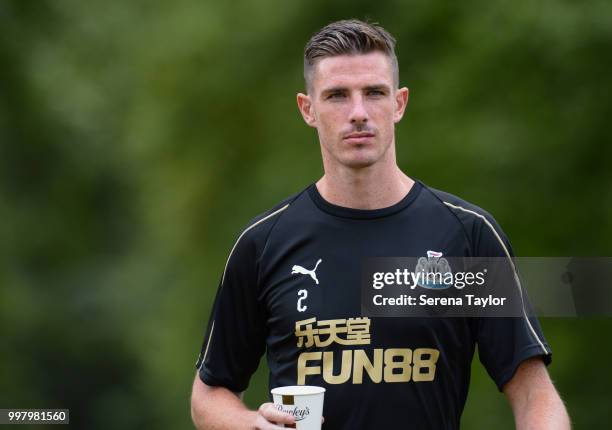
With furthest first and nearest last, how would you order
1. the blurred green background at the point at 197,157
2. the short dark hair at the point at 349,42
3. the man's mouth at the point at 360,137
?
the blurred green background at the point at 197,157
the short dark hair at the point at 349,42
the man's mouth at the point at 360,137

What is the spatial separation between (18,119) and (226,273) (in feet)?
39.0

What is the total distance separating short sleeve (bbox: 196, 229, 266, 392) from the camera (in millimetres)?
5195

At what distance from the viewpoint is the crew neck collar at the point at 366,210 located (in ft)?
16.6

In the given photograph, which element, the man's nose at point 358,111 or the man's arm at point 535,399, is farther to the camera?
the man's nose at point 358,111

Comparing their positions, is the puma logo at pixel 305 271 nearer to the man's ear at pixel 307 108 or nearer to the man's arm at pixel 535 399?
the man's ear at pixel 307 108

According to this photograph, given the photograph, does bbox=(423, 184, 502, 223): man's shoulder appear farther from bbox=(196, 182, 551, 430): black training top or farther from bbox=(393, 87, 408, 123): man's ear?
bbox=(393, 87, 408, 123): man's ear

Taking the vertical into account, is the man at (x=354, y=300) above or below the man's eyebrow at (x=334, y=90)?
below

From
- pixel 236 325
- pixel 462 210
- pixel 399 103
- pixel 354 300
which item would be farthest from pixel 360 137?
pixel 236 325

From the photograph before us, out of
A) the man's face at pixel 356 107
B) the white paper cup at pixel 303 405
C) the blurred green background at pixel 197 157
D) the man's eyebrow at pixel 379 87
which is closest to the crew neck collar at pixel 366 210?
the man's face at pixel 356 107

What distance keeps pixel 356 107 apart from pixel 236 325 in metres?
0.96

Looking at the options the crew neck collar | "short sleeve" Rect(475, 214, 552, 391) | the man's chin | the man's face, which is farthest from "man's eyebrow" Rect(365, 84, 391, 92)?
"short sleeve" Rect(475, 214, 552, 391)

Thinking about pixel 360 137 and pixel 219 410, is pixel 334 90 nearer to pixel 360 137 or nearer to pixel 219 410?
pixel 360 137

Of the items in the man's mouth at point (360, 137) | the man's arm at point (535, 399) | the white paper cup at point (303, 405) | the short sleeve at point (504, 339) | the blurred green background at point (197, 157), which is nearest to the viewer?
the white paper cup at point (303, 405)

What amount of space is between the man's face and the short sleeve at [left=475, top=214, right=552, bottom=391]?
1.73 feet
